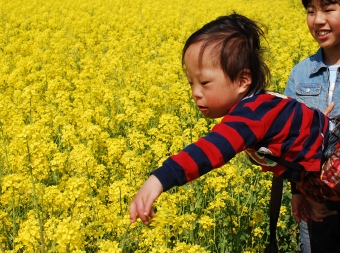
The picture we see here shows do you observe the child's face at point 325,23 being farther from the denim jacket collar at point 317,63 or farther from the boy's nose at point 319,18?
the denim jacket collar at point 317,63

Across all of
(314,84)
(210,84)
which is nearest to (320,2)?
(314,84)


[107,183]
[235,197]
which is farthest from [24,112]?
[235,197]

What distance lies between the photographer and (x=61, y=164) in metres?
3.76

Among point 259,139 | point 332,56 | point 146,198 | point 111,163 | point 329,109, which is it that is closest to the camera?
point 146,198

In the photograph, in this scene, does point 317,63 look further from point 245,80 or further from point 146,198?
point 146,198

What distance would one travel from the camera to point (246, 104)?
1.97 m

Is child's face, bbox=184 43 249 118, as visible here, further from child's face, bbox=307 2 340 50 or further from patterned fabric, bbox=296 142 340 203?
child's face, bbox=307 2 340 50

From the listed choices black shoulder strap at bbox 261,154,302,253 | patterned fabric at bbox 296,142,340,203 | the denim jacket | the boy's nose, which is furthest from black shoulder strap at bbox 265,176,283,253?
the boy's nose

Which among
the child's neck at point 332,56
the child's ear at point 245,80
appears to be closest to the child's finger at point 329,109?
the child's neck at point 332,56

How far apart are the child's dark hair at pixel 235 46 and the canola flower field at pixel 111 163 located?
0.69ft

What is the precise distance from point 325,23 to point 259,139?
91 cm

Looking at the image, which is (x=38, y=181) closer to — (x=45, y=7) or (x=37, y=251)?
(x=37, y=251)

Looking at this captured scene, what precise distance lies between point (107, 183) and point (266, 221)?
4.05 ft

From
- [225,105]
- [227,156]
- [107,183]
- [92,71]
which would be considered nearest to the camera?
[227,156]
